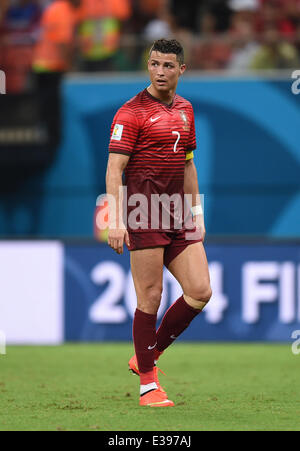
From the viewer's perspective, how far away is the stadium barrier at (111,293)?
9.48 meters

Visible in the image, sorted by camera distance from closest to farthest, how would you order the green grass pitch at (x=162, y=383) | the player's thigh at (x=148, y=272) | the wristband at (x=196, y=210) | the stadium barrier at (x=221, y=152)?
the green grass pitch at (x=162, y=383) < the player's thigh at (x=148, y=272) < the wristband at (x=196, y=210) < the stadium barrier at (x=221, y=152)

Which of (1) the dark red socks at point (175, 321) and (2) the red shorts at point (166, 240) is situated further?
(1) the dark red socks at point (175, 321)

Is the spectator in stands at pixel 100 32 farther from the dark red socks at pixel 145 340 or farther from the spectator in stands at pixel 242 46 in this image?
the dark red socks at pixel 145 340

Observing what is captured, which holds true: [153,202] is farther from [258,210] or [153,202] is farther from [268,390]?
[258,210]

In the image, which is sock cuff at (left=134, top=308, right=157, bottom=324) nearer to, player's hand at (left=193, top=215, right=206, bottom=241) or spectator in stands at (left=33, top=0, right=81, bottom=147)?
player's hand at (left=193, top=215, right=206, bottom=241)

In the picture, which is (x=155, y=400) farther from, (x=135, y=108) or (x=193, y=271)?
(x=135, y=108)

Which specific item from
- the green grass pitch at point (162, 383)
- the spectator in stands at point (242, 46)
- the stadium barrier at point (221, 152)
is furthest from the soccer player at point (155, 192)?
the stadium barrier at point (221, 152)

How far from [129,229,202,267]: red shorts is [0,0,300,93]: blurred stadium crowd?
19.7 ft

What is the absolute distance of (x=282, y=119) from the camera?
12.0m

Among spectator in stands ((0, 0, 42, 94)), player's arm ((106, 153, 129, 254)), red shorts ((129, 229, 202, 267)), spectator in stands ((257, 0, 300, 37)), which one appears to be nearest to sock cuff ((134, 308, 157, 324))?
red shorts ((129, 229, 202, 267))

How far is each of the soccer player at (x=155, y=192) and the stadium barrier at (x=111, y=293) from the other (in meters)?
3.65

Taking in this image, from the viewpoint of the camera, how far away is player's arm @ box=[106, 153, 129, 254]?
18.1ft

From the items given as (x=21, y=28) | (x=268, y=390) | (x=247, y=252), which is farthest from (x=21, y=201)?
(x=268, y=390)
